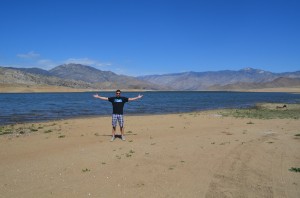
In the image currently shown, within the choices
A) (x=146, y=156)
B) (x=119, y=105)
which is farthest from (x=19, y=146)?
(x=146, y=156)

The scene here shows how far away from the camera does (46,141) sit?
15.6 m

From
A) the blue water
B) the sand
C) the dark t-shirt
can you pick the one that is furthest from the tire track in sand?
the blue water

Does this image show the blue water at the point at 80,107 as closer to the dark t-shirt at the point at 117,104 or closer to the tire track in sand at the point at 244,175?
the dark t-shirt at the point at 117,104

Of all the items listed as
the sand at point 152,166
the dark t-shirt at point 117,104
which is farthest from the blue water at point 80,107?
the sand at point 152,166

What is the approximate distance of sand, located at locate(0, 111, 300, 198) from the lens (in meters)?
8.16

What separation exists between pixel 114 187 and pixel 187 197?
6.36 ft

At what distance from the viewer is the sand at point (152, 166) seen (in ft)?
26.8

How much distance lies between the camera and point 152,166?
10398mm

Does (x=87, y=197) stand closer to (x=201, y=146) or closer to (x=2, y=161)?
(x=2, y=161)

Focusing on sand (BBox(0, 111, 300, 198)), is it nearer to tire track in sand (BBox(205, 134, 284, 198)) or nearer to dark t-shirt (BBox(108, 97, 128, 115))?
tire track in sand (BBox(205, 134, 284, 198))

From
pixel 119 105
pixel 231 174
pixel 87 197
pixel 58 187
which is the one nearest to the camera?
pixel 87 197

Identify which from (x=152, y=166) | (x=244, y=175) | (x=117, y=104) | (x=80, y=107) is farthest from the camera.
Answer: (x=80, y=107)

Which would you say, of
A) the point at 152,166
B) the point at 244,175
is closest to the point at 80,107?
the point at 152,166

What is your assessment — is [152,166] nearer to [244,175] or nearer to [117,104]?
[244,175]
